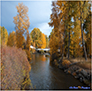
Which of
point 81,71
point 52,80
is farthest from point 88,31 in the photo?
point 52,80

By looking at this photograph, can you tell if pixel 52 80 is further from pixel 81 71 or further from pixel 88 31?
pixel 88 31

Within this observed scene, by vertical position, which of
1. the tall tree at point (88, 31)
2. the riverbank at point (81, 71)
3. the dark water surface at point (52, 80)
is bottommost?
the dark water surface at point (52, 80)

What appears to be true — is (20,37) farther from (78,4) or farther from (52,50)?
(78,4)

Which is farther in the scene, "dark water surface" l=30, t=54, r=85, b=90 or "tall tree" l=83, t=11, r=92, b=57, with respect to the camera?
"tall tree" l=83, t=11, r=92, b=57

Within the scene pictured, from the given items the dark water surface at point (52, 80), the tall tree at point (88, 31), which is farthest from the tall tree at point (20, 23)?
the tall tree at point (88, 31)

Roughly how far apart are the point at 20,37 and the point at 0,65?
36.0 ft

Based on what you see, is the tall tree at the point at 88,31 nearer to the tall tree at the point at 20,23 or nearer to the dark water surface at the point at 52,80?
the dark water surface at the point at 52,80

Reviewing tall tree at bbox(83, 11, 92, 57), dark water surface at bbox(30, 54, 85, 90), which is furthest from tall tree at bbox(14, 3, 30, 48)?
tall tree at bbox(83, 11, 92, 57)

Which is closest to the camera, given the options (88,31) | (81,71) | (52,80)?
(52,80)

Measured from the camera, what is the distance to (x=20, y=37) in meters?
12.8

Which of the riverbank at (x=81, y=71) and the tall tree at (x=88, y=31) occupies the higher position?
the tall tree at (x=88, y=31)

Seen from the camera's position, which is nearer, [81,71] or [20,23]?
[81,71]

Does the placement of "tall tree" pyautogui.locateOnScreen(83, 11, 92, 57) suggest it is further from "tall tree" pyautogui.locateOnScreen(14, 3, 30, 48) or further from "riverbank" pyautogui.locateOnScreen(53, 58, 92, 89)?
"tall tree" pyautogui.locateOnScreen(14, 3, 30, 48)

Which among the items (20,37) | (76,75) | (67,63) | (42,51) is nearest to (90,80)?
(76,75)
